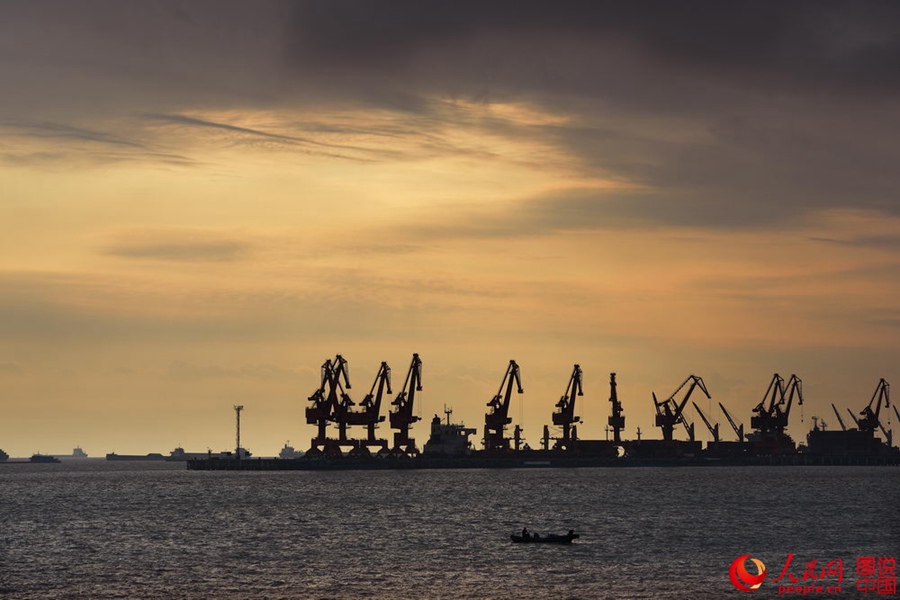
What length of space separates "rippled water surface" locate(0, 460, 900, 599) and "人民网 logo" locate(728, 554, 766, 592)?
3.01ft

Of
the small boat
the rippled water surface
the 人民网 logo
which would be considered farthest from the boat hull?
the 人民网 logo

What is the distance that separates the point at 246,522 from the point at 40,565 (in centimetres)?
3845

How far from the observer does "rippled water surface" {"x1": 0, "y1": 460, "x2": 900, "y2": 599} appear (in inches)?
3278

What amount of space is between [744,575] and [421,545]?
30.6 meters

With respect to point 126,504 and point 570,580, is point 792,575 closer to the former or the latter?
point 570,580

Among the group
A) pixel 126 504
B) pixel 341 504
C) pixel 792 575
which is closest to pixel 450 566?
pixel 792 575

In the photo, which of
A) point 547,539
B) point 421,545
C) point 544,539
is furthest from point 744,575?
point 421,545

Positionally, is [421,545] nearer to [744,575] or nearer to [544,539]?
[544,539]

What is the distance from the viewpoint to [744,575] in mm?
86750

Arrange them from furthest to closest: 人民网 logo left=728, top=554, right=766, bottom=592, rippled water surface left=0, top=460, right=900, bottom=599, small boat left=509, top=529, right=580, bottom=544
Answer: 1. small boat left=509, top=529, right=580, bottom=544
2. rippled water surface left=0, top=460, right=900, bottom=599
3. 人民网 logo left=728, top=554, right=766, bottom=592

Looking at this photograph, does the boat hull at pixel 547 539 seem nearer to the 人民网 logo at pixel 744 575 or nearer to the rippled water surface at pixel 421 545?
the rippled water surface at pixel 421 545

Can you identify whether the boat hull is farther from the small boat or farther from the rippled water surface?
the rippled water surface

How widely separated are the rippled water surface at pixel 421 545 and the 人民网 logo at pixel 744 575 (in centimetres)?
92

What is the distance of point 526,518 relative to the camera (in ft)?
455
